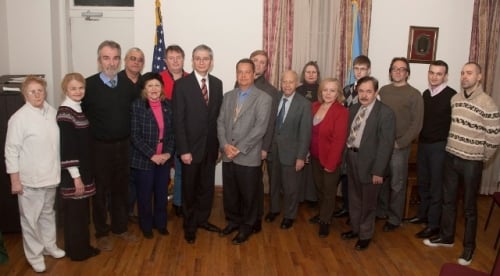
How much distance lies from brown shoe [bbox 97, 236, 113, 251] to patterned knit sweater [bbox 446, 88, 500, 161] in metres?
2.95

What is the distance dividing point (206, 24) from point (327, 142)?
218cm

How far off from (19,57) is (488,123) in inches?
185

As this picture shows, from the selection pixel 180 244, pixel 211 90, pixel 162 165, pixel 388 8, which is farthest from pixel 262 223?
pixel 388 8

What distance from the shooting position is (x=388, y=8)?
16.8 ft

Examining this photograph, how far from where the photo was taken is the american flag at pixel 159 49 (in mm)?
4680

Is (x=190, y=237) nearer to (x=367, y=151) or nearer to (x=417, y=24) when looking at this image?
(x=367, y=151)

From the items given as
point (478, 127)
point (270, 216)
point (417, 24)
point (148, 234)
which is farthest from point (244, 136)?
point (417, 24)

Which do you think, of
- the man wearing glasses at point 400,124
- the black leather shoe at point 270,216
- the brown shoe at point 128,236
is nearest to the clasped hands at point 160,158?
the brown shoe at point 128,236

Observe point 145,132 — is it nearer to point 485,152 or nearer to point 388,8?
point 485,152

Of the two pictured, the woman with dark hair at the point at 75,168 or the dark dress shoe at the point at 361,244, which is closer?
the woman with dark hair at the point at 75,168

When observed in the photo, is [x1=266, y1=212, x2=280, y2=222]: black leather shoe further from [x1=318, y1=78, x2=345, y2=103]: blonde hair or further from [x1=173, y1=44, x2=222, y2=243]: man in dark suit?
[x1=318, y1=78, x2=345, y2=103]: blonde hair

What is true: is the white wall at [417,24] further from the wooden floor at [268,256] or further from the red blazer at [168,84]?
the red blazer at [168,84]

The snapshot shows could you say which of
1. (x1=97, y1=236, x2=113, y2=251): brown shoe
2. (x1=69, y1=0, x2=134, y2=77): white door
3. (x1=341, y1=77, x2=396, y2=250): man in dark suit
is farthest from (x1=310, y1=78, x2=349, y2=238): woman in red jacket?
(x1=69, y1=0, x2=134, y2=77): white door

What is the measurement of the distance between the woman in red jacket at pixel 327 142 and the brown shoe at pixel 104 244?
6.18 ft
